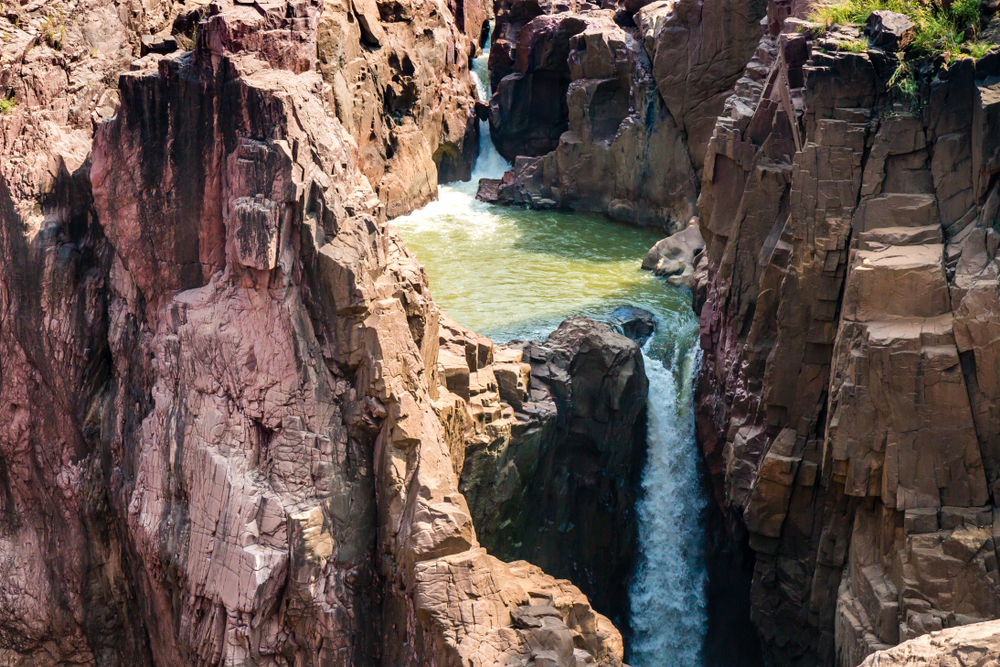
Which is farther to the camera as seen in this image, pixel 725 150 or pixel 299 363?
pixel 725 150

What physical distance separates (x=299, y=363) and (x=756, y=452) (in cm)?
788

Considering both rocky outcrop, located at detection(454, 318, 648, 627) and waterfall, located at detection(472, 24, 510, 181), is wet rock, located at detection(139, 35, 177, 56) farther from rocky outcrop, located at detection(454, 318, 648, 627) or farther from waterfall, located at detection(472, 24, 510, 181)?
waterfall, located at detection(472, 24, 510, 181)

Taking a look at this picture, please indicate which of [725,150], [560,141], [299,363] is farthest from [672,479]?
[560,141]

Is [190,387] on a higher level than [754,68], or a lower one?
lower

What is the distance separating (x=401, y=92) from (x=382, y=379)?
19.8m

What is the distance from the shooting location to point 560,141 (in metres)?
32.0

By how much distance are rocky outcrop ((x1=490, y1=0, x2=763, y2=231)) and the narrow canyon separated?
11059 mm

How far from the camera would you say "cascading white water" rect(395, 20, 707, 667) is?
57.4ft

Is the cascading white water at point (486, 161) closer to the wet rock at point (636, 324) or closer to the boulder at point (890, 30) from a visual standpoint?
the wet rock at point (636, 324)

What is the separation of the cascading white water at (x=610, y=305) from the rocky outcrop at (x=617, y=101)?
1.12m

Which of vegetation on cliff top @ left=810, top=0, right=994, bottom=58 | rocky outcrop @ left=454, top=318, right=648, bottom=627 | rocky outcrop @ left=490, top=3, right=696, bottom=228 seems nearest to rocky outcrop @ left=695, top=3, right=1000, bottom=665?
vegetation on cliff top @ left=810, top=0, right=994, bottom=58

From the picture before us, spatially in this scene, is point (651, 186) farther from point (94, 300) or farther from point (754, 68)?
point (94, 300)

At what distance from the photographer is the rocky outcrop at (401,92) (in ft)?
80.5

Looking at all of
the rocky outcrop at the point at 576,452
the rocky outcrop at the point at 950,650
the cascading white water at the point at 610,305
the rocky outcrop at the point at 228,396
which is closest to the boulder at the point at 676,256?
the cascading white water at the point at 610,305
